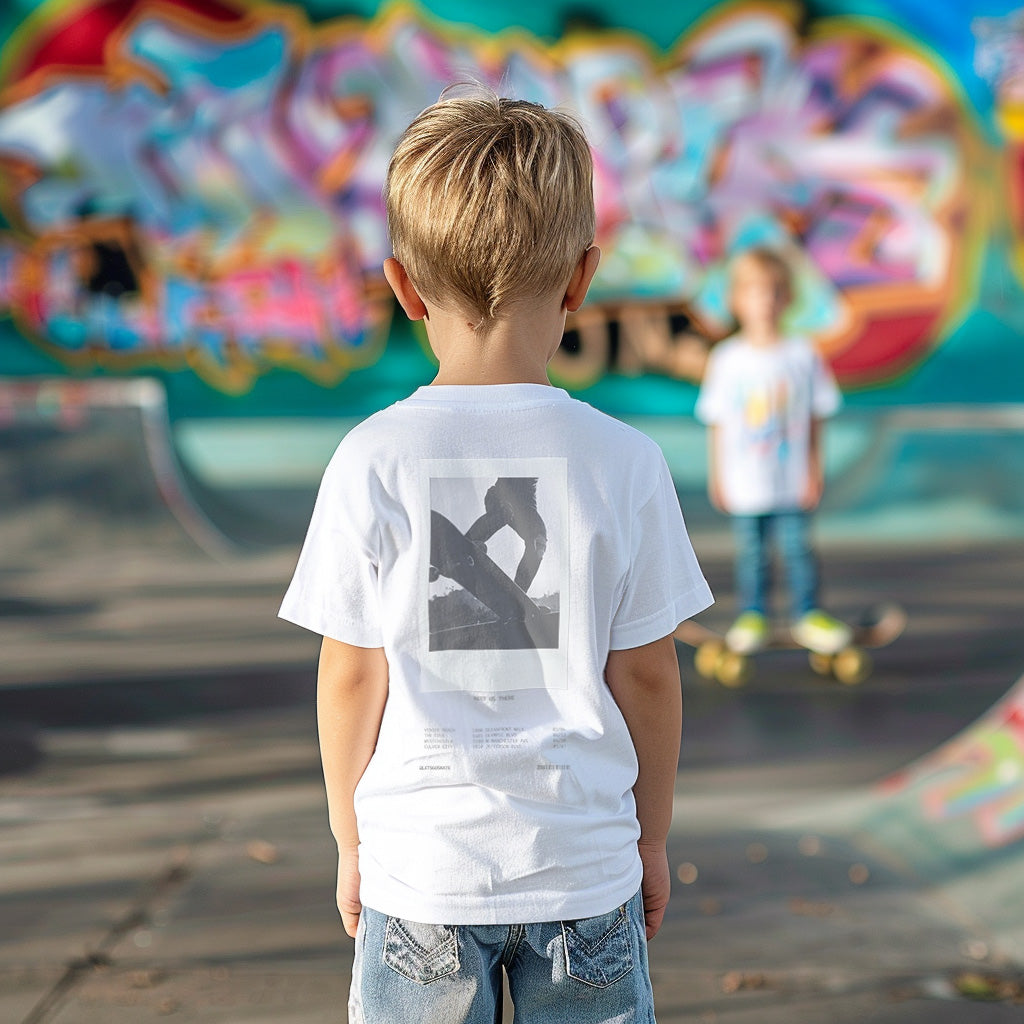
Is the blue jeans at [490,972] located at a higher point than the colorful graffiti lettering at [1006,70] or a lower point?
lower

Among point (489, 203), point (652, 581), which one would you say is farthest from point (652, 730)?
point (489, 203)

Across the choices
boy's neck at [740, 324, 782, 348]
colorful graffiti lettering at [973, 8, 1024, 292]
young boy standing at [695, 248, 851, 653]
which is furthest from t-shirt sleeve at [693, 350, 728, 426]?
colorful graffiti lettering at [973, 8, 1024, 292]

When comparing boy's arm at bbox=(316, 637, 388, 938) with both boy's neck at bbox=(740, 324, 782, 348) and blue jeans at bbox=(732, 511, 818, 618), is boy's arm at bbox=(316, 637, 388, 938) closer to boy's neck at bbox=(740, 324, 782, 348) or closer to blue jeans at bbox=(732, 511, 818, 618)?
blue jeans at bbox=(732, 511, 818, 618)

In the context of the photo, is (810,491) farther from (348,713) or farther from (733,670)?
(348,713)

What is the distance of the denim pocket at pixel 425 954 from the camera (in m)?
1.13

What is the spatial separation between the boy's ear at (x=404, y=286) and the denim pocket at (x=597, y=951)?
2.01 feet

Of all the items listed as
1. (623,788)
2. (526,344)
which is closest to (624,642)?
(623,788)

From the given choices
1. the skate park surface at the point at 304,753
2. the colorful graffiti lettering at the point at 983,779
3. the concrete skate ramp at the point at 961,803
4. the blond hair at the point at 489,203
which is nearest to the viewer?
the blond hair at the point at 489,203

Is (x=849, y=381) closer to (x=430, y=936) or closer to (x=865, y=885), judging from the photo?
(x=865, y=885)

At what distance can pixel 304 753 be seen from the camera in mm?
3646

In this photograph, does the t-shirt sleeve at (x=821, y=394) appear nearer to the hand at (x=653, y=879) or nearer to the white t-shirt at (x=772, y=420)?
the white t-shirt at (x=772, y=420)

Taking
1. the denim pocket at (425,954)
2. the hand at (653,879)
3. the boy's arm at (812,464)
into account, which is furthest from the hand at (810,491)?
the denim pocket at (425,954)

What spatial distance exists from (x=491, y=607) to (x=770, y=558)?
3677 millimetres

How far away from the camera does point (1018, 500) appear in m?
6.63
